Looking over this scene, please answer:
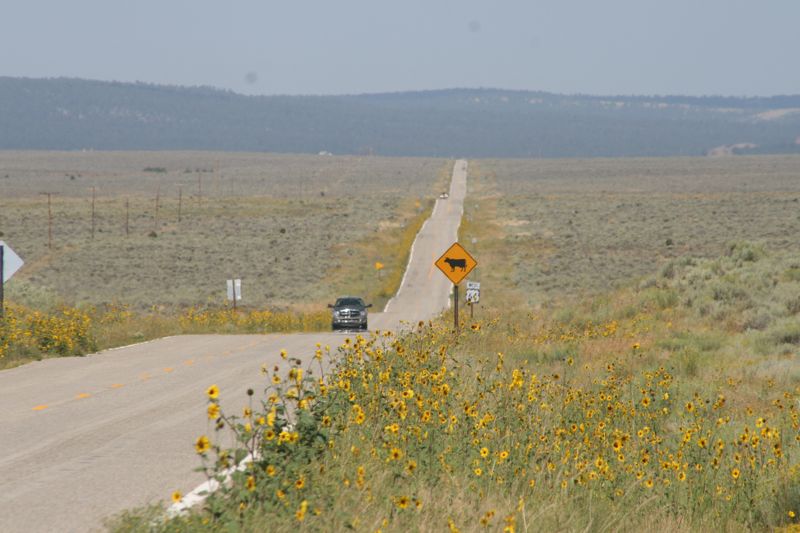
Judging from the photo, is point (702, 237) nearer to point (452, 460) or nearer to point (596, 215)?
point (596, 215)

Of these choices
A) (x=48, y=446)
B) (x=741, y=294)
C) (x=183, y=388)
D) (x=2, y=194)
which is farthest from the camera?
(x=2, y=194)

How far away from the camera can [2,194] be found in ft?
434

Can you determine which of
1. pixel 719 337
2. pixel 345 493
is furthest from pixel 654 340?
pixel 345 493

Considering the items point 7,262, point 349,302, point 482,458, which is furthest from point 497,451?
point 349,302

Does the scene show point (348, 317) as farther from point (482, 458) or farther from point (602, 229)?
point (602, 229)

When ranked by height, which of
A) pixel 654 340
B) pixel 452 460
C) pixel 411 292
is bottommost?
pixel 411 292

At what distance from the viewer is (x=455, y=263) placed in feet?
81.0

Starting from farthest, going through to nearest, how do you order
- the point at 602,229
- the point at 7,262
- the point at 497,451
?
the point at 602,229 < the point at 7,262 < the point at 497,451

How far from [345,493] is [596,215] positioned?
301ft

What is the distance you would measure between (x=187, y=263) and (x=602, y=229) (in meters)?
34.2

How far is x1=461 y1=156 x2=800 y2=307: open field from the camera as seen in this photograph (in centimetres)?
5744

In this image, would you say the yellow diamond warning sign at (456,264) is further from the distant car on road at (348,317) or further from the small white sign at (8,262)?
the distant car on road at (348,317)

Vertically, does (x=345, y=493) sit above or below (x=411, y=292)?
above

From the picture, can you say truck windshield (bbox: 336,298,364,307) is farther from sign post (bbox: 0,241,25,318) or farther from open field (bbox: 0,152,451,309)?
sign post (bbox: 0,241,25,318)
